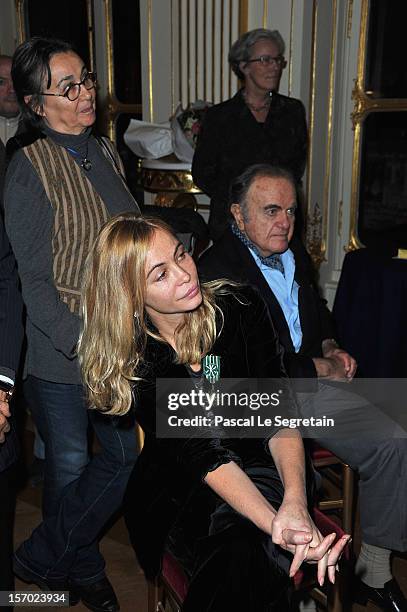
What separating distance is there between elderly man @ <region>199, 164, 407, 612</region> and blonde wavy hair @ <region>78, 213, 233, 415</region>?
1.67 feet

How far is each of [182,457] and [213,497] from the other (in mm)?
121

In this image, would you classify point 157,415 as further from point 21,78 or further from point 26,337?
point 21,78

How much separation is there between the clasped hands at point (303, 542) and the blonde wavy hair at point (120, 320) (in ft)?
1.43

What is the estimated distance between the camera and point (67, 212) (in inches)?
75.2

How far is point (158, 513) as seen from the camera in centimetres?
170

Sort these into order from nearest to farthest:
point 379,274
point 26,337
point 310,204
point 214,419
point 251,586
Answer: point 251,586, point 214,419, point 26,337, point 379,274, point 310,204

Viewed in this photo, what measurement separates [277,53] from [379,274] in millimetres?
1159

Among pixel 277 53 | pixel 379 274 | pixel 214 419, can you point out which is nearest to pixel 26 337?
pixel 214 419

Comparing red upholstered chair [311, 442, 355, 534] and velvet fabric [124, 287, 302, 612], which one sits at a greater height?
velvet fabric [124, 287, 302, 612]

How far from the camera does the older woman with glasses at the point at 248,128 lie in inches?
133

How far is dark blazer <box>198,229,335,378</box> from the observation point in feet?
7.36

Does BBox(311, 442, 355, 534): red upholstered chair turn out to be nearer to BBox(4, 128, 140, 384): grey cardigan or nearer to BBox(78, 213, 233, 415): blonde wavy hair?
BBox(78, 213, 233, 415): blonde wavy hair

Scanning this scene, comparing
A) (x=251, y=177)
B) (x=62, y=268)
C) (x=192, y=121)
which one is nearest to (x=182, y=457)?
(x=62, y=268)

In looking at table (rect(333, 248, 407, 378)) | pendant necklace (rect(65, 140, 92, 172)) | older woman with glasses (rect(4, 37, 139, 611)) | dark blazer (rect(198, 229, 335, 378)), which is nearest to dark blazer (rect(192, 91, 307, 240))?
table (rect(333, 248, 407, 378))
